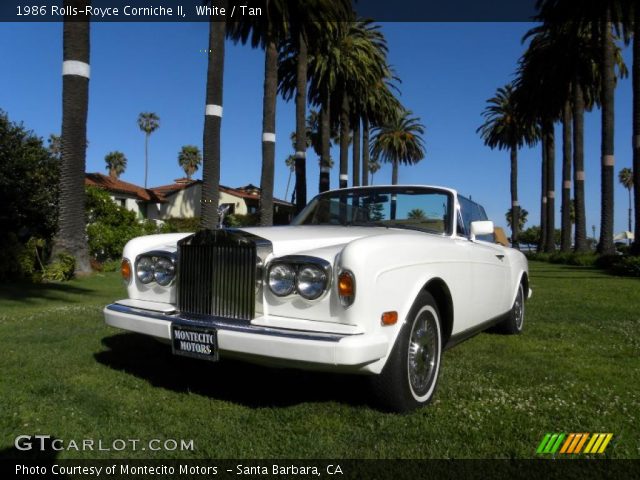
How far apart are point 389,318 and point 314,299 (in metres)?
0.44

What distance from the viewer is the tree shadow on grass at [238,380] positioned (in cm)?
351

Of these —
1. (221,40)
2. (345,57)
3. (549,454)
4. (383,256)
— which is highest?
(345,57)

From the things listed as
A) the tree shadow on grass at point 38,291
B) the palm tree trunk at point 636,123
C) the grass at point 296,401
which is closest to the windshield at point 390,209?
the grass at point 296,401

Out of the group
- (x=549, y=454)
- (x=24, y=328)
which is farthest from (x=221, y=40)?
(x=549, y=454)

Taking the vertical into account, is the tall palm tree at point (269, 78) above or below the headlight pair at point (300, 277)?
above

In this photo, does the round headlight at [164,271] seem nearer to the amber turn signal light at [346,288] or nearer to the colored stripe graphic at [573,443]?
the amber turn signal light at [346,288]

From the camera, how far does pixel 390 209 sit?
15.0 ft

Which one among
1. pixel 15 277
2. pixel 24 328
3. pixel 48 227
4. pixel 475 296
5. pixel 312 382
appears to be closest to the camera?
pixel 312 382

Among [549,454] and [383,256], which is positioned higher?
[383,256]

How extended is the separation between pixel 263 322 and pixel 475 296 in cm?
205

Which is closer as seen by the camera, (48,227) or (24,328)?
(24,328)

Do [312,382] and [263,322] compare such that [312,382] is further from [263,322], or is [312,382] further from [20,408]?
[20,408]

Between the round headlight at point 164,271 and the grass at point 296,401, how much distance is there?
734 millimetres

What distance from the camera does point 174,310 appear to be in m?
3.48
